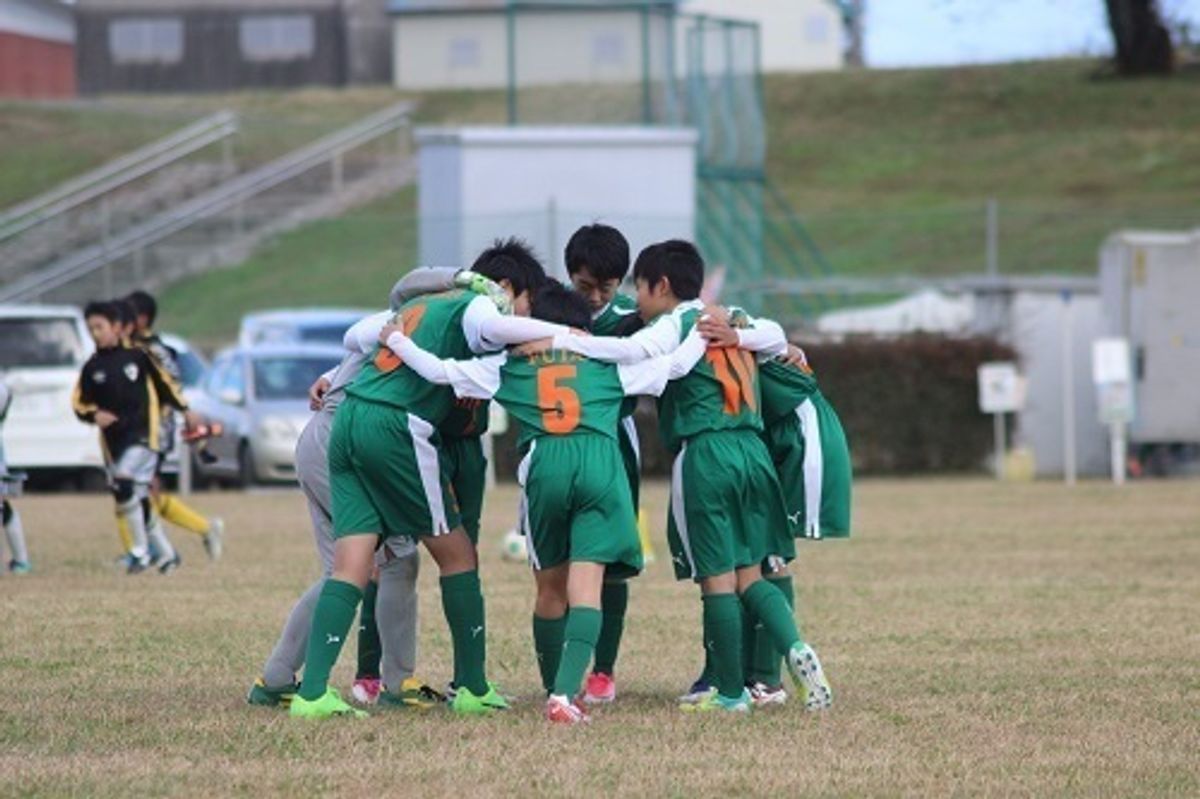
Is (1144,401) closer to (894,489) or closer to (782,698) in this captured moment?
(894,489)

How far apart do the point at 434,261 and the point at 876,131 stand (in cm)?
2671

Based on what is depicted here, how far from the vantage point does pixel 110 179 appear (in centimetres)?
4325

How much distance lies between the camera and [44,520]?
69.0ft

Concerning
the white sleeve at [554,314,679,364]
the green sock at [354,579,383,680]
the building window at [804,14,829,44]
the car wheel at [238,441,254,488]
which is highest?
the building window at [804,14,829,44]

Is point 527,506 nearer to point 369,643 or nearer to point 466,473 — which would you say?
point 466,473

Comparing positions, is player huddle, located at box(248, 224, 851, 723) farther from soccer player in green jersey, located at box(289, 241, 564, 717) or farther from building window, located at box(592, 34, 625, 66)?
building window, located at box(592, 34, 625, 66)

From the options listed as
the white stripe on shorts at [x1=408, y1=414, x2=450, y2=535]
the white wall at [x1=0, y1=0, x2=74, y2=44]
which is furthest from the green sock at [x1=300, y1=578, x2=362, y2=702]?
the white wall at [x1=0, y1=0, x2=74, y2=44]

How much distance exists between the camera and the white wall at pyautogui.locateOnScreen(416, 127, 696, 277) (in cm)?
2873

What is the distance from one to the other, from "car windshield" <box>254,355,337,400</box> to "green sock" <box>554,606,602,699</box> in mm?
17576

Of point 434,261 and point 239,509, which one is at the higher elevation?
point 434,261

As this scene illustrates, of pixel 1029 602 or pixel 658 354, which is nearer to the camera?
pixel 658 354

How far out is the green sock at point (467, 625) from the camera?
29.8 ft

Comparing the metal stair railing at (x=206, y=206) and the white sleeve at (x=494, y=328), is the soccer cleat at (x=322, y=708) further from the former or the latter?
the metal stair railing at (x=206, y=206)

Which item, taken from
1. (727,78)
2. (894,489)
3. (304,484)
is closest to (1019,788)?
(304,484)
